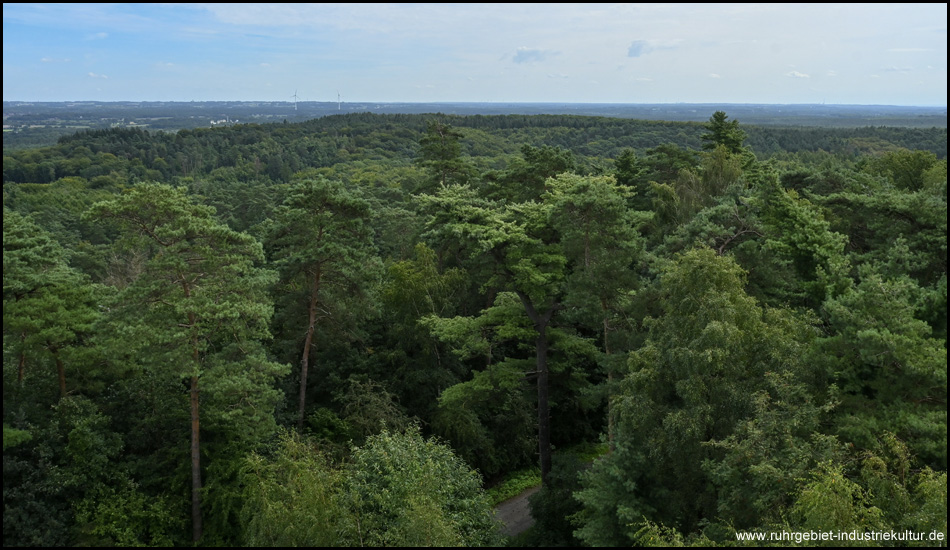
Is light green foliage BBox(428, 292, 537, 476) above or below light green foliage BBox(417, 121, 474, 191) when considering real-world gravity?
below

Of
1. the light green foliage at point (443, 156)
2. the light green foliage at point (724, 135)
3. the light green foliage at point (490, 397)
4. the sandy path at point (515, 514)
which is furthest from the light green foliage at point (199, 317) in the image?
the light green foliage at point (724, 135)

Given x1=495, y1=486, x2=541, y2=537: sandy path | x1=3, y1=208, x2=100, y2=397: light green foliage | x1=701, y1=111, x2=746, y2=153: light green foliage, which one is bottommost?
x1=495, y1=486, x2=541, y2=537: sandy path

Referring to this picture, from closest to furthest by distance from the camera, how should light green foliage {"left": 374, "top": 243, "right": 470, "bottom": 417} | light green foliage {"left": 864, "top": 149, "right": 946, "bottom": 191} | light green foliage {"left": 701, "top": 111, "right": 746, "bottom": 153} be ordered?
light green foliage {"left": 374, "top": 243, "right": 470, "bottom": 417}, light green foliage {"left": 864, "top": 149, "right": 946, "bottom": 191}, light green foliage {"left": 701, "top": 111, "right": 746, "bottom": 153}

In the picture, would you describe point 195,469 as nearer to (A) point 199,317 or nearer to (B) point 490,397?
(A) point 199,317

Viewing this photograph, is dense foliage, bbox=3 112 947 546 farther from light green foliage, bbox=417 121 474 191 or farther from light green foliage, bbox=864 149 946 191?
light green foliage, bbox=417 121 474 191

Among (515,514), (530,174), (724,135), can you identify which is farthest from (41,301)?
(724,135)

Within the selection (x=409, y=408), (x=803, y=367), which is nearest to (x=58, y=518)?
(x=409, y=408)

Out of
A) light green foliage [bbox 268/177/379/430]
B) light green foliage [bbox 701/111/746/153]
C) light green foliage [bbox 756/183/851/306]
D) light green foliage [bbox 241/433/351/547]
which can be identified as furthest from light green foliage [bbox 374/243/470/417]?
light green foliage [bbox 701/111/746/153]
